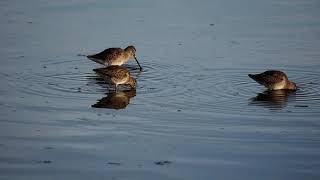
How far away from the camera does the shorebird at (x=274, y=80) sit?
12.9m

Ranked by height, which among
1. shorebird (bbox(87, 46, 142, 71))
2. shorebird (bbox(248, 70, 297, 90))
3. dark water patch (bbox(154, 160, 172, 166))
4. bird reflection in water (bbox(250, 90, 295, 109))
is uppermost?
shorebird (bbox(87, 46, 142, 71))

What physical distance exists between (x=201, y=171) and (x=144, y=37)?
859 centimetres

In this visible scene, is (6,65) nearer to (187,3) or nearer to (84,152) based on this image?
(84,152)

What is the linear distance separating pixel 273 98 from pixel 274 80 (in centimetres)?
40

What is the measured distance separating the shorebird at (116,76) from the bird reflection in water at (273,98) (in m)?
2.19

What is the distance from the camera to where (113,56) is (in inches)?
584

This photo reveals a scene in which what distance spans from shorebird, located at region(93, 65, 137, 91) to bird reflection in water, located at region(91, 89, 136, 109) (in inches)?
7.8

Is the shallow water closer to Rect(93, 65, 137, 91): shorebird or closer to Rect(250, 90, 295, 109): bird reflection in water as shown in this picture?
Rect(250, 90, 295, 109): bird reflection in water

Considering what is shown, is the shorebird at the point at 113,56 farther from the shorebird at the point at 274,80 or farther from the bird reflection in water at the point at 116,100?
the shorebird at the point at 274,80

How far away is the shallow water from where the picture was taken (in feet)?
28.9

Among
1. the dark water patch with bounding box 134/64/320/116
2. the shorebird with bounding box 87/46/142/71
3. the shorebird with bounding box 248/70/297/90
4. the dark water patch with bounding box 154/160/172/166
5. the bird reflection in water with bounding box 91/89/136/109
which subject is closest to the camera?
the dark water patch with bounding box 154/160/172/166

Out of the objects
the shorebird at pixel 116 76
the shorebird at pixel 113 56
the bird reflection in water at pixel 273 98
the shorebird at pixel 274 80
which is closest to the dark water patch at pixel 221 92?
the bird reflection in water at pixel 273 98

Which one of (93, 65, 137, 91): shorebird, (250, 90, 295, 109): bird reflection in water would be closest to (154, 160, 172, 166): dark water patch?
(250, 90, 295, 109): bird reflection in water

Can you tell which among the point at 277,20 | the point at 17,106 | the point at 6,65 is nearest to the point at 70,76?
the point at 6,65
